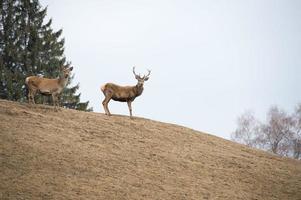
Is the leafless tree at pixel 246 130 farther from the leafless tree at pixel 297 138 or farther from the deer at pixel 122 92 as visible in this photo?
the deer at pixel 122 92

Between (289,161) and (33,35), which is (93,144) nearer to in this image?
(289,161)

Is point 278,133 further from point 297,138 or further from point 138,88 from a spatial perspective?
point 138,88

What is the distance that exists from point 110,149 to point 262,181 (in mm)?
6977

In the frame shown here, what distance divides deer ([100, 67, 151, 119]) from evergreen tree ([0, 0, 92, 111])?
45.8 feet

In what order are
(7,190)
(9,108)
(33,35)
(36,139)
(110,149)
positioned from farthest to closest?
(33,35) → (9,108) → (110,149) → (36,139) → (7,190)

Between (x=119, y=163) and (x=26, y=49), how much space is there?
25146 mm

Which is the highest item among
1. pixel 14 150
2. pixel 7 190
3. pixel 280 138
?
pixel 280 138

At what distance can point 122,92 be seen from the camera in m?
24.2

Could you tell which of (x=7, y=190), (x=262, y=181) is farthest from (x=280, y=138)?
(x=7, y=190)

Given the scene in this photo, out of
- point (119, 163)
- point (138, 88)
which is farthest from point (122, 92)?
point (119, 163)

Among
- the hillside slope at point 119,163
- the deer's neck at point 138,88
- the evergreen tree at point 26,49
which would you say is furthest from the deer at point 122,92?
the evergreen tree at point 26,49

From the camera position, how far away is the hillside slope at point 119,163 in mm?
14844

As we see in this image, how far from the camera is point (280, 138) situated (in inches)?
1692

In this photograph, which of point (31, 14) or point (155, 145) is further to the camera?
point (31, 14)
